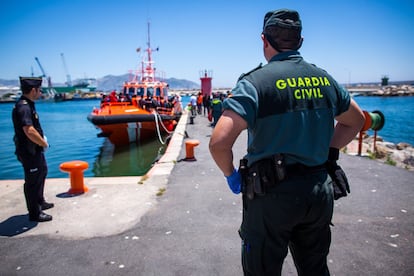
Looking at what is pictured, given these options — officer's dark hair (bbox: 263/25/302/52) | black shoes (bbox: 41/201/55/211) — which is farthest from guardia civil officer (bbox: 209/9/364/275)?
black shoes (bbox: 41/201/55/211)

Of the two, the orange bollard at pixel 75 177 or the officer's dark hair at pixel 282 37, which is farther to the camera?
the orange bollard at pixel 75 177

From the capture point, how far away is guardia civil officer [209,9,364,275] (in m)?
1.61

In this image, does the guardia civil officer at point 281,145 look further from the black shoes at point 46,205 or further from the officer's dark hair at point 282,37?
the black shoes at point 46,205

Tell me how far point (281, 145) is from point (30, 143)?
11.3ft

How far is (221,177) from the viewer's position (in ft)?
19.7

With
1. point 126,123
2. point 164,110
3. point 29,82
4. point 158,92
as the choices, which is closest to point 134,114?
point 126,123

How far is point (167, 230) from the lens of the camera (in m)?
3.69

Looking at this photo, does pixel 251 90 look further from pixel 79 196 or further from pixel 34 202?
pixel 79 196

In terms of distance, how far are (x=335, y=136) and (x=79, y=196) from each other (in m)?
4.27

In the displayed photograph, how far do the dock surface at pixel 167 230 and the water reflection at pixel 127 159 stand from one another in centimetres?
517

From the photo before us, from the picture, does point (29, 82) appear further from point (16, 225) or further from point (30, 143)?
point (16, 225)

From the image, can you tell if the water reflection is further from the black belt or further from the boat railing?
the black belt

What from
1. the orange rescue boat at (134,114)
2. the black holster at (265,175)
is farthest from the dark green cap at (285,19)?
the orange rescue boat at (134,114)

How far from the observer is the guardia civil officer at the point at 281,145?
1.61 metres
